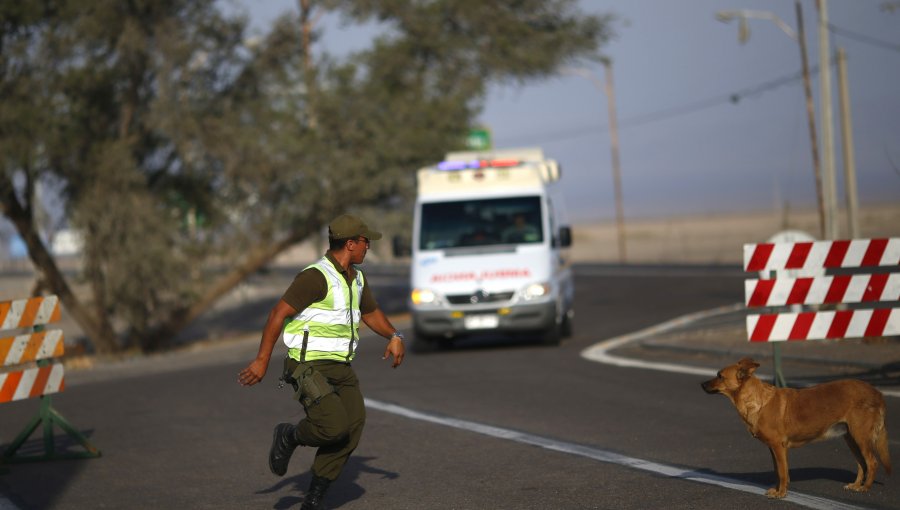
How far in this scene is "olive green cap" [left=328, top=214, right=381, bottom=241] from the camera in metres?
7.22

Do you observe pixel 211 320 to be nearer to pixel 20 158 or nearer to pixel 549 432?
pixel 20 158

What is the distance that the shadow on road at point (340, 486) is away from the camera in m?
8.11

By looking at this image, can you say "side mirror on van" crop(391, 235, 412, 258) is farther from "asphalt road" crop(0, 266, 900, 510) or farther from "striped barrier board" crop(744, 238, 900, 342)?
"striped barrier board" crop(744, 238, 900, 342)

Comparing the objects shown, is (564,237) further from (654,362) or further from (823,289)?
(823,289)

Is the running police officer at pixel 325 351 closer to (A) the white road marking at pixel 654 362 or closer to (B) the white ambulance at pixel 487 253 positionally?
(A) the white road marking at pixel 654 362

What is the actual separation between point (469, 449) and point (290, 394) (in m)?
5.24

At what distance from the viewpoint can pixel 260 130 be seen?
27734 mm

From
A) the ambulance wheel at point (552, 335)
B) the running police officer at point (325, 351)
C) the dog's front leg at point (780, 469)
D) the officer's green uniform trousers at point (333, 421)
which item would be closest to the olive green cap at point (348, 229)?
the running police officer at point (325, 351)

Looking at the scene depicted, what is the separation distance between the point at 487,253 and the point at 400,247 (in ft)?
4.45

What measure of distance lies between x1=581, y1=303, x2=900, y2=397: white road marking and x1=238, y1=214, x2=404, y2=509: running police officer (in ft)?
21.1

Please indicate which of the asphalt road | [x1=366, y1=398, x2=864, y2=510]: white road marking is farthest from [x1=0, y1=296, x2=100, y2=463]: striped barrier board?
[x1=366, y1=398, x2=864, y2=510]: white road marking

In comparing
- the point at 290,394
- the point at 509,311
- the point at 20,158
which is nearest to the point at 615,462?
the point at 290,394

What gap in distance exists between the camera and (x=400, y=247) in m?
18.8

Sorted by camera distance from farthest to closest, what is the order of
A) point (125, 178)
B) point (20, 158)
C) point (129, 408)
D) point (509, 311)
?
point (125, 178) < point (20, 158) < point (509, 311) < point (129, 408)
